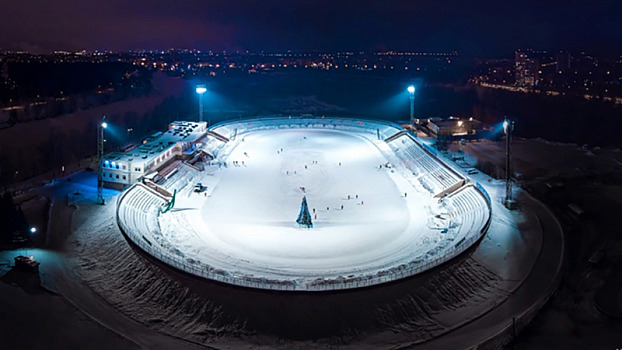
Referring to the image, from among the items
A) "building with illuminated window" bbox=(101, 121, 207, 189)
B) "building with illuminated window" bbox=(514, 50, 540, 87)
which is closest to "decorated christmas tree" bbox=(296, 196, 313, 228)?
"building with illuminated window" bbox=(101, 121, 207, 189)

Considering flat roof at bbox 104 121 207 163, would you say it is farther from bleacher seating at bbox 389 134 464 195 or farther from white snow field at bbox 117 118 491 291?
bleacher seating at bbox 389 134 464 195

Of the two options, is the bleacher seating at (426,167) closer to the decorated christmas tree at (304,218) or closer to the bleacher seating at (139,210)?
the decorated christmas tree at (304,218)

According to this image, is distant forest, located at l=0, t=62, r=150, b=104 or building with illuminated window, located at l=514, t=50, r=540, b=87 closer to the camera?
distant forest, located at l=0, t=62, r=150, b=104

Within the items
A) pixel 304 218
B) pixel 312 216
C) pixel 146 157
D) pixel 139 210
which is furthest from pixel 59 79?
pixel 304 218

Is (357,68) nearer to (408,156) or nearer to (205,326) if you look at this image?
(408,156)

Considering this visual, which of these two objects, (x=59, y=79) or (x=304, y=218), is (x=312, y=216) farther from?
(x=59, y=79)

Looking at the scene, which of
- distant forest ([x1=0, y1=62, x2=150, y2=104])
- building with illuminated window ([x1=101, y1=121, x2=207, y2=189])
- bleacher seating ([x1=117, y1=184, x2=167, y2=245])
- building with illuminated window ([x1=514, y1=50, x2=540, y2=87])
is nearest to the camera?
bleacher seating ([x1=117, y1=184, x2=167, y2=245])

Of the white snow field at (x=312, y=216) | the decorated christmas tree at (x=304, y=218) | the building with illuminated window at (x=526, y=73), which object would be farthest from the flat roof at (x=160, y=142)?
the building with illuminated window at (x=526, y=73)

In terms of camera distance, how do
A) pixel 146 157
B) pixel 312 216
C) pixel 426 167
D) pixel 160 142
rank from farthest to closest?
pixel 160 142 → pixel 426 167 → pixel 146 157 → pixel 312 216

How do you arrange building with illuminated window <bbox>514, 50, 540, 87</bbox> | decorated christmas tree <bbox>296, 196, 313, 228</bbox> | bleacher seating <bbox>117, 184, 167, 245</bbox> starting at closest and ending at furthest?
bleacher seating <bbox>117, 184, 167, 245</bbox> < decorated christmas tree <bbox>296, 196, 313, 228</bbox> < building with illuminated window <bbox>514, 50, 540, 87</bbox>
